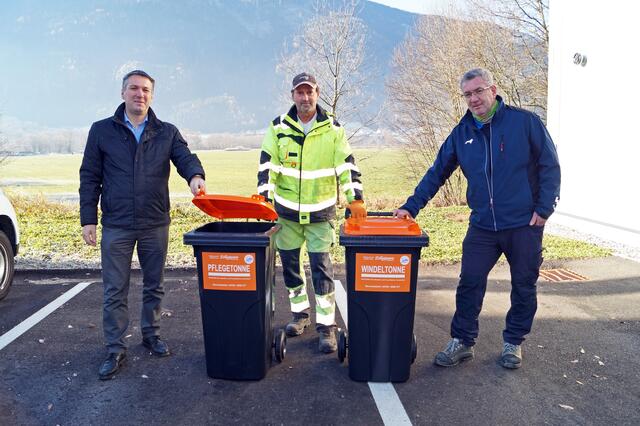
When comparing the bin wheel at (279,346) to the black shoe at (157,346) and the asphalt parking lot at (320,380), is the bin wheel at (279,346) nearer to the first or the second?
the asphalt parking lot at (320,380)

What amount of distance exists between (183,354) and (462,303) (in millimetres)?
2117

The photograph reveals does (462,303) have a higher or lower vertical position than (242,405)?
higher

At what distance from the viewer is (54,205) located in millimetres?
11180

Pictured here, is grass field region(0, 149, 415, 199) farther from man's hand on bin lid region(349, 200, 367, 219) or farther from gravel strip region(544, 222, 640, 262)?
man's hand on bin lid region(349, 200, 367, 219)

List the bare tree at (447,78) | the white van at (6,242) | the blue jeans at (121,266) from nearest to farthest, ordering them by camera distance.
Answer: the blue jeans at (121,266)
the white van at (6,242)
the bare tree at (447,78)

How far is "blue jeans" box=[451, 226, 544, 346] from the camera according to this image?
11.8 ft

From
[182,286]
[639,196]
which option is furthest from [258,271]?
[639,196]

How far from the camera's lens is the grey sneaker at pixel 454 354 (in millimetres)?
3750

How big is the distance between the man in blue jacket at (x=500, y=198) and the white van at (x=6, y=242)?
4023 millimetres

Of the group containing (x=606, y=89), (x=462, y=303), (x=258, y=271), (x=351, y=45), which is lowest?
(x=462, y=303)

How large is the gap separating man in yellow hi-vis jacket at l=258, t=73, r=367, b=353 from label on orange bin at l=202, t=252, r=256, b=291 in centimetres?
72

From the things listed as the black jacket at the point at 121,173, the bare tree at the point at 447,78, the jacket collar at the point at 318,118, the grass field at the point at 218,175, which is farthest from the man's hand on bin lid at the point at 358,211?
the bare tree at the point at 447,78

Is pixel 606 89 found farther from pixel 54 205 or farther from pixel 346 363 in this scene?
pixel 54 205

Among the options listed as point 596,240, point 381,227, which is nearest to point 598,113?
point 596,240
